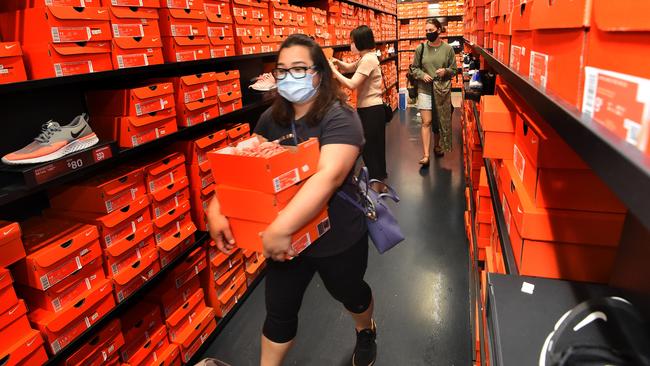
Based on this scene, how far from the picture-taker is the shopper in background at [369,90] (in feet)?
13.6

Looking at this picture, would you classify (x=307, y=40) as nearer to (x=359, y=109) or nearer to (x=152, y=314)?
(x=152, y=314)

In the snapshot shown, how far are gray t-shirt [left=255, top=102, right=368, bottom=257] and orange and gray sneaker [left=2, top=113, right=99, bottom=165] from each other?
0.74 m

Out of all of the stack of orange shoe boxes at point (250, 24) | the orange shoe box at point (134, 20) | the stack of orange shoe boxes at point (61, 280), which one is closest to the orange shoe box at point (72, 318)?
the stack of orange shoe boxes at point (61, 280)

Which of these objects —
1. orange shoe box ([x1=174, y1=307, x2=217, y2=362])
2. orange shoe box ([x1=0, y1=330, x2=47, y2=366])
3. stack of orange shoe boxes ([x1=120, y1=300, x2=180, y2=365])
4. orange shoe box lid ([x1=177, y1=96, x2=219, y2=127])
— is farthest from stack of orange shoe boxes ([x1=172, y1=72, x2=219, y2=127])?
orange shoe box ([x1=0, y1=330, x2=47, y2=366])

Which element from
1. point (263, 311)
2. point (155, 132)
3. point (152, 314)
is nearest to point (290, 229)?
point (155, 132)

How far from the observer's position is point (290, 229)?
1.46 metres

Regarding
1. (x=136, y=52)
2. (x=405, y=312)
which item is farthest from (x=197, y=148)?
(x=405, y=312)

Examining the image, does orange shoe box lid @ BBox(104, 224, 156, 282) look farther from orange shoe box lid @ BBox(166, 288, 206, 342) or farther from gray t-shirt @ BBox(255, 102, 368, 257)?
gray t-shirt @ BBox(255, 102, 368, 257)

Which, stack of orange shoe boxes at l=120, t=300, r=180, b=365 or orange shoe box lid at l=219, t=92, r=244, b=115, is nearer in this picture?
stack of orange shoe boxes at l=120, t=300, r=180, b=365

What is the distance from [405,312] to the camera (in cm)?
269

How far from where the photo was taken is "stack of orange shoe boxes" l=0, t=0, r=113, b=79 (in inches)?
62.2

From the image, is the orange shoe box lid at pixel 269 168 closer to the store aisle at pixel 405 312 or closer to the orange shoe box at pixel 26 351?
the orange shoe box at pixel 26 351

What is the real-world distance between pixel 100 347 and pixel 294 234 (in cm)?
110

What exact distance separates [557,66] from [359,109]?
12.6ft
